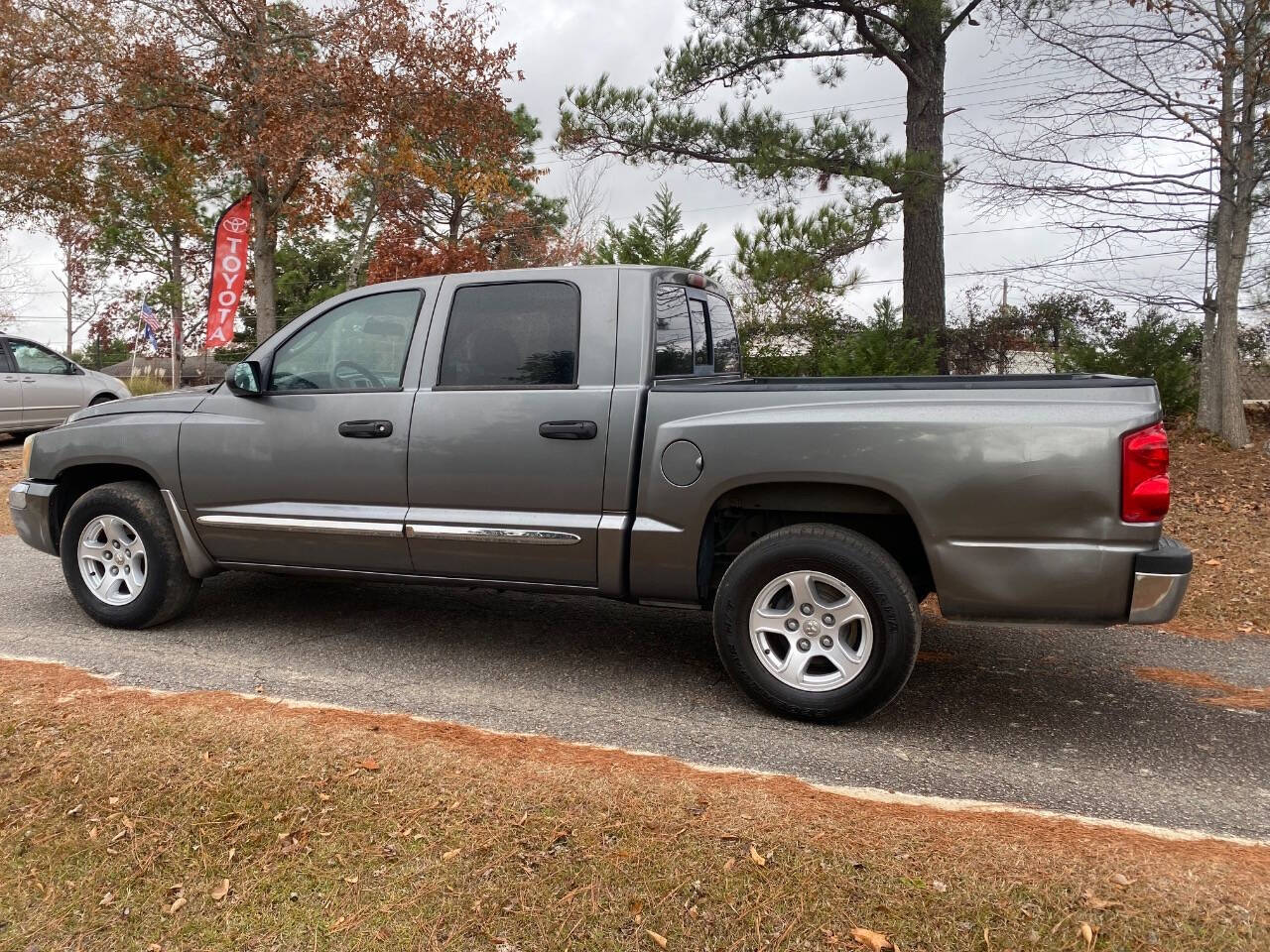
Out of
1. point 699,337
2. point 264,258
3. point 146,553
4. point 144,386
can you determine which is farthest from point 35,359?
point 699,337

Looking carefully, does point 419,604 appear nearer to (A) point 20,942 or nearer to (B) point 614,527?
(B) point 614,527

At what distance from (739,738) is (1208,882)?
1.61m

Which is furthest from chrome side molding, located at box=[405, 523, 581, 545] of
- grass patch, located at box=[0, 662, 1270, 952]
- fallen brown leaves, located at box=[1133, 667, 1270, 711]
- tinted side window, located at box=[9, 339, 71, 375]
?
tinted side window, located at box=[9, 339, 71, 375]

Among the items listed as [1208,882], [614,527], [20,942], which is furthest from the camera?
[614,527]

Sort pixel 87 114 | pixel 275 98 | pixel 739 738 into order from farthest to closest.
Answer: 1. pixel 87 114
2. pixel 275 98
3. pixel 739 738

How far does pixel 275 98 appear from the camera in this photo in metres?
14.8

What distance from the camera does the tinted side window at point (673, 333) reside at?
4316 mm

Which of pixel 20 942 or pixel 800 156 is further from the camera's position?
pixel 800 156

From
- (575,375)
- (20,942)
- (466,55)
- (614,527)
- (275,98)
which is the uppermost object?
(466,55)

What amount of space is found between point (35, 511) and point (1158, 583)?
565 cm

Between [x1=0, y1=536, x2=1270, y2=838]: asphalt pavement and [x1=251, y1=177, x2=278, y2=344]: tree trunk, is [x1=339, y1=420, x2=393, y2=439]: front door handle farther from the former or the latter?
[x1=251, y1=177, x2=278, y2=344]: tree trunk

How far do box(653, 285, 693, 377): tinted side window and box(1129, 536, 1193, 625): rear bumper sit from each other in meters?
2.12

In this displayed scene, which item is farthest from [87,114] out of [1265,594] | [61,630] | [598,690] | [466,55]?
[1265,594]

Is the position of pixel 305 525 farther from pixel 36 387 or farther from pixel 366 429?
pixel 36 387
